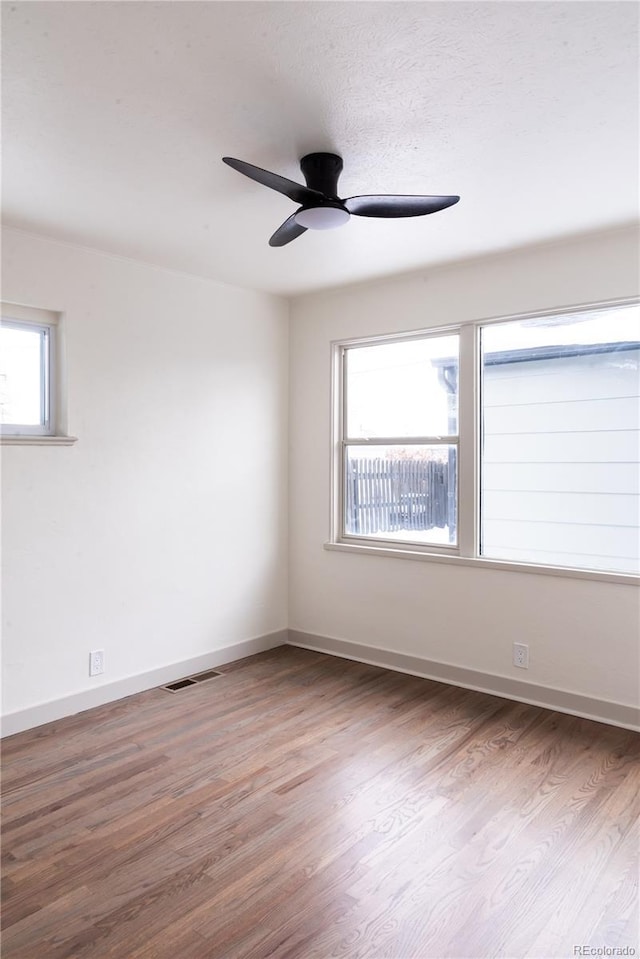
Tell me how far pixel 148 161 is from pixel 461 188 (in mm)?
1323

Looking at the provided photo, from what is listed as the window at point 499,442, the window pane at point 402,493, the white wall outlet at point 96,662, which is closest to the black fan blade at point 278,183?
the window at point 499,442

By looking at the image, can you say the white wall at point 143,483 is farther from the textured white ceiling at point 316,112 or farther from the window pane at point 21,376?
the textured white ceiling at point 316,112

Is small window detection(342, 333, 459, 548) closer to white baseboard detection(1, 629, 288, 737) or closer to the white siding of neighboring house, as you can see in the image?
the white siding of neighboring house

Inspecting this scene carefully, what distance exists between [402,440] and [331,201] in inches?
82.7

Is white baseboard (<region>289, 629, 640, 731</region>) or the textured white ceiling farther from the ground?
the textured white ceiling

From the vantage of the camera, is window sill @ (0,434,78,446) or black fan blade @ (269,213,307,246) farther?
window sill @ (0,434,78,446)

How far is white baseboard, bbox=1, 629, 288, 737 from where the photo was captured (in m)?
3.26

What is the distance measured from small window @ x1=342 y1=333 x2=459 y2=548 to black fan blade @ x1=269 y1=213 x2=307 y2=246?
1.63 metres

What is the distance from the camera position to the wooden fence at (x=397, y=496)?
161 inches

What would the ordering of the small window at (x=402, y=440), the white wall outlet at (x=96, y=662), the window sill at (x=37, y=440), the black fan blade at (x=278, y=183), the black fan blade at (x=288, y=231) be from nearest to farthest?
the black fan blade at (x=278, y=183), the black fan blade at (x=288, y=231), the window sill at (x=37, y=440), the white wall outlet at (x=96, y=662), the small window at (x=402, y=440)

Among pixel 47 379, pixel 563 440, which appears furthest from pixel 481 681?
pixel 47 379

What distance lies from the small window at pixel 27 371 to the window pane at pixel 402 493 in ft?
6.80

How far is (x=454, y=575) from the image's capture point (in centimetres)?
393

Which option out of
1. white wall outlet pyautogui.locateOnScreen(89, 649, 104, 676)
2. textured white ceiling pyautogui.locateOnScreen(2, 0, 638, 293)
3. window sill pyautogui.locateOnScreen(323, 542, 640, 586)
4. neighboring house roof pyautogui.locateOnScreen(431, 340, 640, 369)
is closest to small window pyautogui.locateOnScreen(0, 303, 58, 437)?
textured white ceiling pyautogui.locateOnScreen(2, 0, 638, 293)
